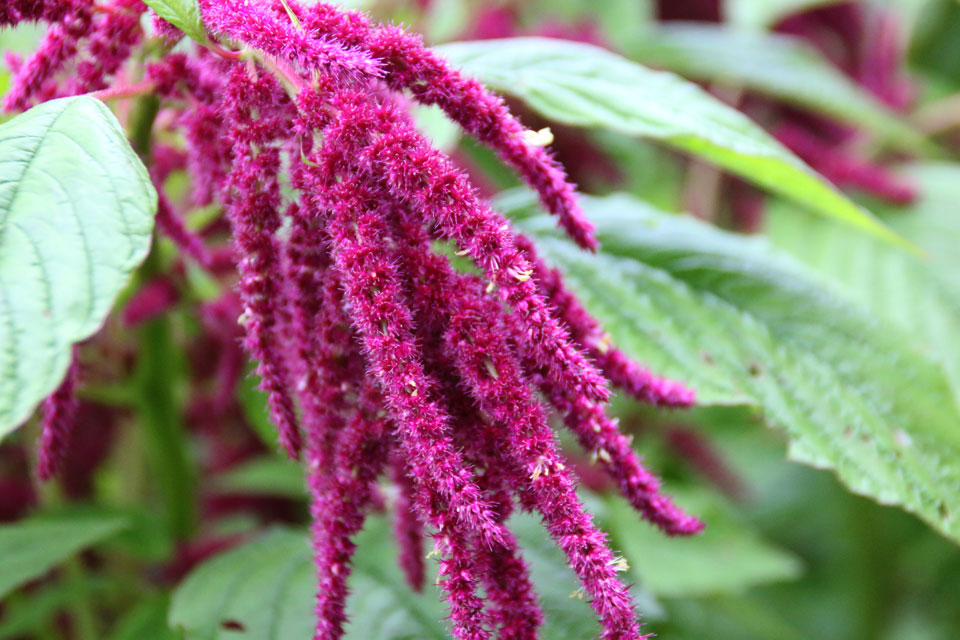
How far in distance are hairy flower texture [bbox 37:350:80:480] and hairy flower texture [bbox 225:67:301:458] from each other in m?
0.15

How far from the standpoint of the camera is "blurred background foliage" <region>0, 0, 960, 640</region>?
3.22 ft

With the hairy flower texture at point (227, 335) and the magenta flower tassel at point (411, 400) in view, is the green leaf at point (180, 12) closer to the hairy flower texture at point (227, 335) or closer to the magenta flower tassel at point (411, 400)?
the magenta flower tassel at point (411, 400)

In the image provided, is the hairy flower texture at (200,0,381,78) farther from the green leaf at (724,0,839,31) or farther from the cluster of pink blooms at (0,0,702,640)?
the green leaf at (724,0,839,31)

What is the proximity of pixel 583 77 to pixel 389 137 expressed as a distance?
39 centimetres

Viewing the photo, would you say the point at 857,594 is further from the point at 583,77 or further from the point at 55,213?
the point at 55,213

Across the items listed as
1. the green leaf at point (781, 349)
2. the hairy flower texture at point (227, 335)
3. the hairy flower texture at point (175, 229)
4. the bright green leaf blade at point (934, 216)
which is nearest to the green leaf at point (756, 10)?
the bright green leaf blade at point (934, 216)

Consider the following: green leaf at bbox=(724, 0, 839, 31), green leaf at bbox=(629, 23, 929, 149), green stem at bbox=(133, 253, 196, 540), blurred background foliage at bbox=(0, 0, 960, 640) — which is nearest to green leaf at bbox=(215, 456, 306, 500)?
blurred background foliage at bbox=(0, 0, 960, 640)

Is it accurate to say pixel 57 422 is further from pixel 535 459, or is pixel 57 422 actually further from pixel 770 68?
pixel 770 68

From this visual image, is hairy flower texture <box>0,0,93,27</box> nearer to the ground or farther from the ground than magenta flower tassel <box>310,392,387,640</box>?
farther from the ground

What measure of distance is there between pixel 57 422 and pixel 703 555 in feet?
3.74

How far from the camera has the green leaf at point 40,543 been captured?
0.93 m

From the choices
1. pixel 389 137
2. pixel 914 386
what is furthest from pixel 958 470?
pixel 389 137

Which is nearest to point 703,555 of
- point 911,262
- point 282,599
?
point 911,262

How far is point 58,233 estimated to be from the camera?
0.53 m
